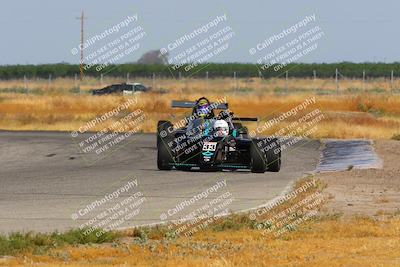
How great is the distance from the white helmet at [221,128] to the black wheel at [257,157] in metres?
0.96

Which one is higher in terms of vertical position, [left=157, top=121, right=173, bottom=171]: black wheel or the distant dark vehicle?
[left=157, top=121, right=173, bottom=171]: black wheel

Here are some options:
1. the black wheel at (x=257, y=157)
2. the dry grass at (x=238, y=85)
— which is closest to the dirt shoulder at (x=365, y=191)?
the black wheel at (x=257, y=157)

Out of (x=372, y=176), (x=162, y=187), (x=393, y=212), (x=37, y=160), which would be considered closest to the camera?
(x=393, y=212)

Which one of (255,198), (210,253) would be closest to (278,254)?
(210,253)

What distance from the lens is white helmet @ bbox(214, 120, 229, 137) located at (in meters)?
27.7

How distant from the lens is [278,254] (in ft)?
46.1

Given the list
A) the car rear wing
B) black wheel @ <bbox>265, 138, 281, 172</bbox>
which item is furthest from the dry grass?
black wheel @ <bbox>265, 138, 281, 172</bbox>

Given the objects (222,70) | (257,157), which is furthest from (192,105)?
(222,70)

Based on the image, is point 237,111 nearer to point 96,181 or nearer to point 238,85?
point 96,181

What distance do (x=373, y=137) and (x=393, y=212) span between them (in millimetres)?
25102

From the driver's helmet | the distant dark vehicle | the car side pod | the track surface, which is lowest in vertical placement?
the distant dark vehicle

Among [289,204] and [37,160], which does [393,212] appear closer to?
[289,204]

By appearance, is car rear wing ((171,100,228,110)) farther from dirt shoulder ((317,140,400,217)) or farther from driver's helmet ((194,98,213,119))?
dirt shoulder ((317,140,400,217))

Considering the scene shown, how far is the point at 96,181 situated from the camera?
85.4 ft
